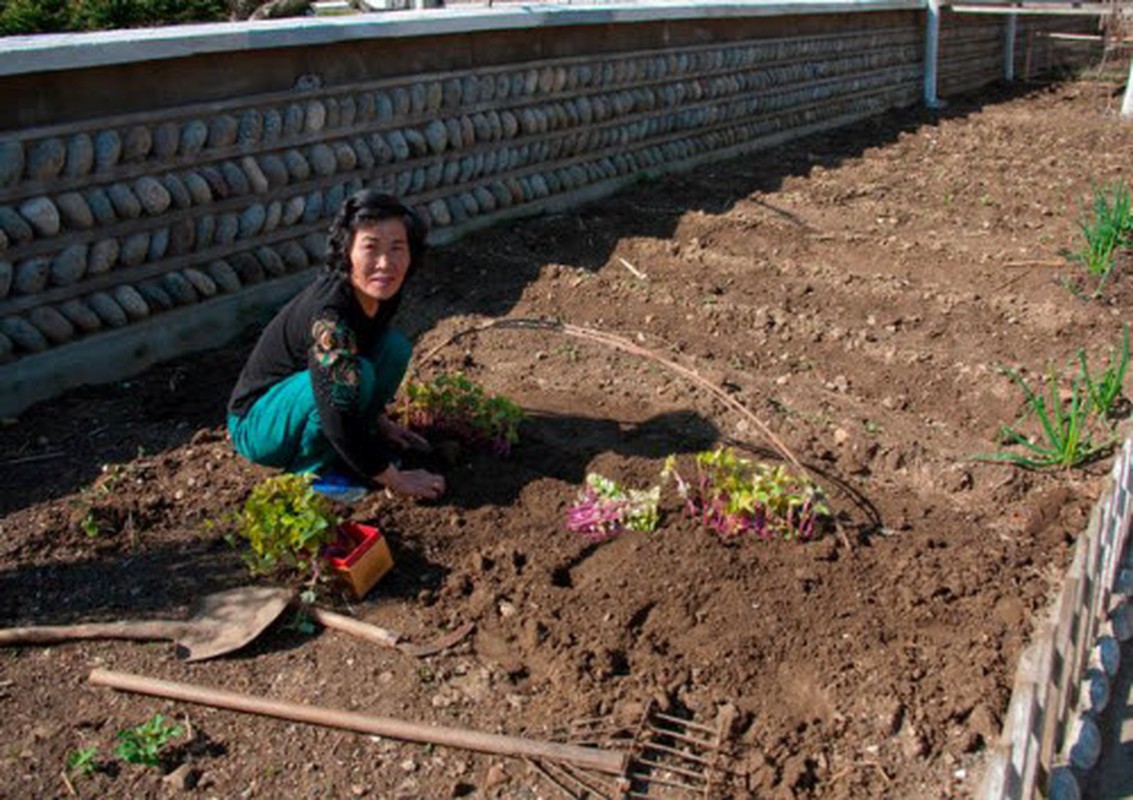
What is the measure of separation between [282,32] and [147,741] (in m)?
3.41

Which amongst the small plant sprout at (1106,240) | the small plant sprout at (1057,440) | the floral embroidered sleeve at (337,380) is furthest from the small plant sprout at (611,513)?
the small plant sprout at (1106,240)

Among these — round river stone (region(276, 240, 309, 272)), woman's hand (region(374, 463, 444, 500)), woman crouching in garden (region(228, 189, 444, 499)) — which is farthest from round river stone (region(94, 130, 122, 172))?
woman's hand (region(374, 463, 444, 500))

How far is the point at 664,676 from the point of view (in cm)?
290

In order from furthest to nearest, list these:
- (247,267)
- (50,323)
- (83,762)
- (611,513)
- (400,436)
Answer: (247,267), (50,323), (400,436), (611,513), (83,762)

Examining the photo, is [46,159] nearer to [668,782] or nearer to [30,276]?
[30,276]

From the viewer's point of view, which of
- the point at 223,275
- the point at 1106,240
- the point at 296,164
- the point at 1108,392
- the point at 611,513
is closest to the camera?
the point at 611,513

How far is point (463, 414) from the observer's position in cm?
396

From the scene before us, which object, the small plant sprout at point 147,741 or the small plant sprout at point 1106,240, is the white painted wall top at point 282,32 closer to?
the small plant sprout at point 147,741

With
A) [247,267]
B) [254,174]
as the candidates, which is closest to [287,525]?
[247,267]

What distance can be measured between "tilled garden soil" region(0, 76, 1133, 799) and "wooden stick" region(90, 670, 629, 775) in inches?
1.5

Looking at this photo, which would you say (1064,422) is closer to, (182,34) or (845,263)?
(845,263)

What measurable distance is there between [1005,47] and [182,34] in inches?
511

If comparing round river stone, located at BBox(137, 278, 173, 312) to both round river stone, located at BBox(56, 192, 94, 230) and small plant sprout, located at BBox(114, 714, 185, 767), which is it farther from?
small plant sprout, located at BBox(114, 714, 185, 767)

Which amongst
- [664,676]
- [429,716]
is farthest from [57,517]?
[664,676]
